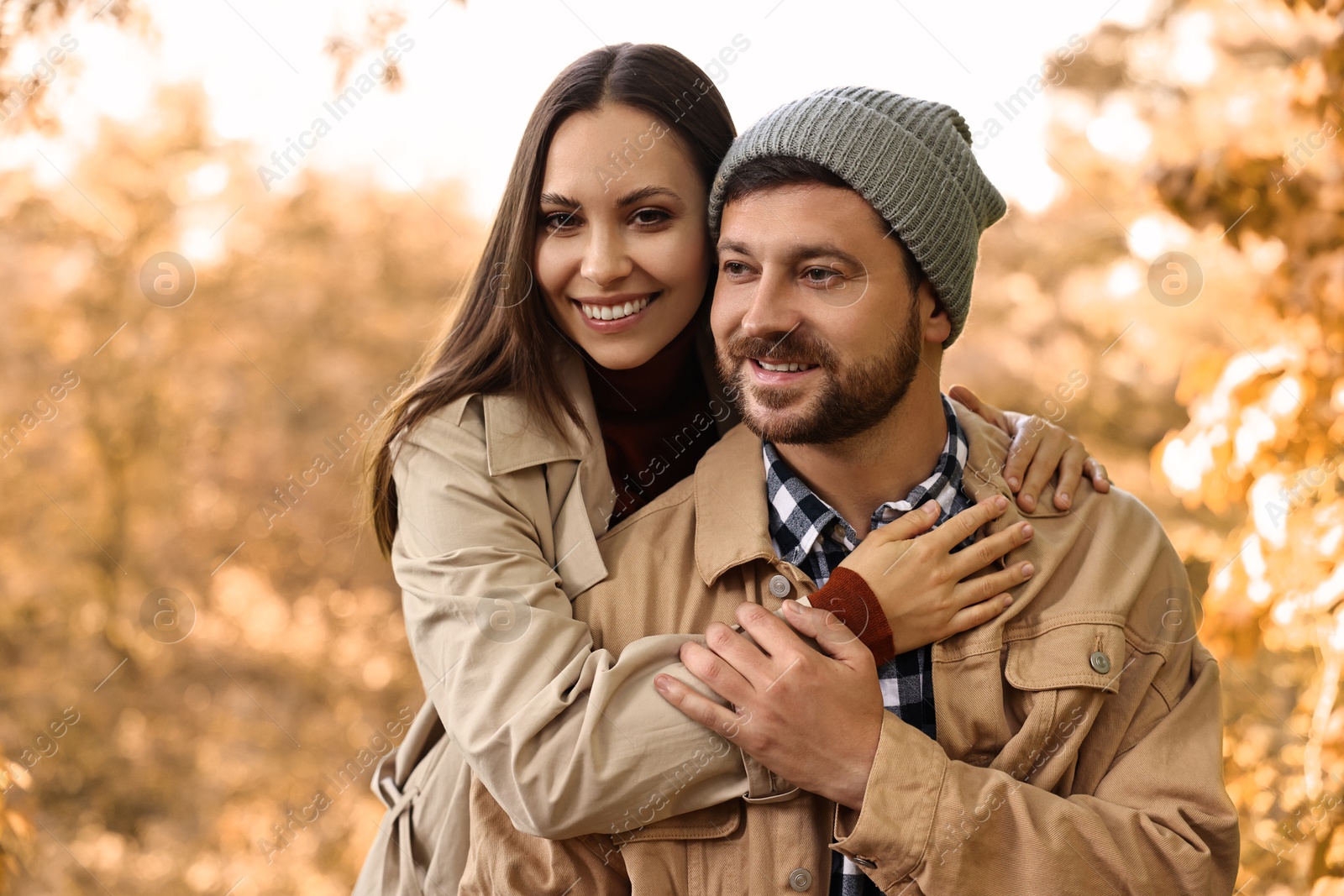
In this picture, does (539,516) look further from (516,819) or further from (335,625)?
(335,625)

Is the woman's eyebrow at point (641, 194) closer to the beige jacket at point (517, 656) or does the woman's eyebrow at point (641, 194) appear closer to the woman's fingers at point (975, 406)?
the beige jacket at point (517, 656)

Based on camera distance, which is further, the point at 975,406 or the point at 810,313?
the point at 975,406

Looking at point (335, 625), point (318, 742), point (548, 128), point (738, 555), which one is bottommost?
point (318, 742)

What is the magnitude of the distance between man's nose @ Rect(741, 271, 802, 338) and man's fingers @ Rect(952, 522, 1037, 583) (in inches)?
17.9

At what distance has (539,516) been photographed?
191 centimetres

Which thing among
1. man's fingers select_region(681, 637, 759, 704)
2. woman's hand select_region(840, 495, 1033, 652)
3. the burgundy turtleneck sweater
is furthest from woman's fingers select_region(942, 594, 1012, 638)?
the burgundy turtleneck sweater

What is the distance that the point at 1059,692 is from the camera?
172 cm

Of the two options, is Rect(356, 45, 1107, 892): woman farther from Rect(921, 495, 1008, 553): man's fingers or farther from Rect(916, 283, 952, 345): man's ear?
Rect(916, 283, 952, 345): man's ear

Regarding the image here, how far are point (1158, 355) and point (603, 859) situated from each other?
5937mm

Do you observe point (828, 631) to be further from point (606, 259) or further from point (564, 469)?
point (606, 259)

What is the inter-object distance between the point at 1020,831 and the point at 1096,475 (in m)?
0.70

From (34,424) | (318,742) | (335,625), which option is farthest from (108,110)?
(318,742)

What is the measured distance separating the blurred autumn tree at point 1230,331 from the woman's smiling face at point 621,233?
1.11 metres

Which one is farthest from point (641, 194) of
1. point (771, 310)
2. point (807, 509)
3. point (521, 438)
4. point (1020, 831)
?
point (1020, 831)
